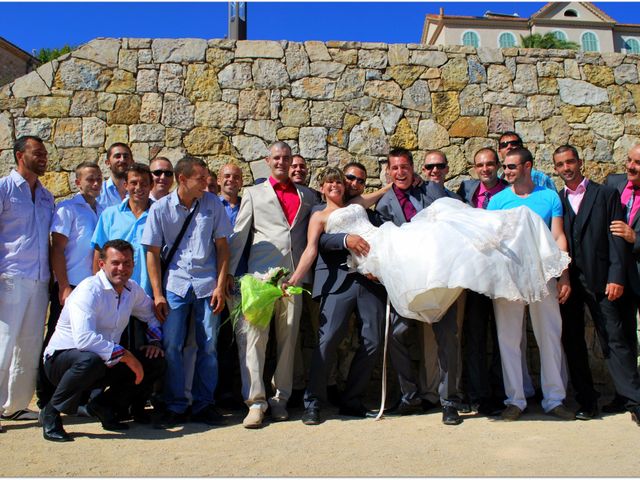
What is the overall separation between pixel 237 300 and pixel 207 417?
2.46 ft

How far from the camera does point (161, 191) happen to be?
170 inches

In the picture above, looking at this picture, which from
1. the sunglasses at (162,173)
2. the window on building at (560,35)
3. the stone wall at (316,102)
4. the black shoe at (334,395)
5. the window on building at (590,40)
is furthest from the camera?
the window on building at (590,40)

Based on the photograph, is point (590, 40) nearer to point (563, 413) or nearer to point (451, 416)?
point (563, 413)

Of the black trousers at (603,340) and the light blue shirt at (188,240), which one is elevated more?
the light blue shirt at (188,240)

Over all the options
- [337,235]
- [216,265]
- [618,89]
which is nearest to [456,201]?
[337,235]

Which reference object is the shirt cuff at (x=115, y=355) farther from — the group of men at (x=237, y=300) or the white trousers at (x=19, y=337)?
the white trousers at (x=19, y=337)

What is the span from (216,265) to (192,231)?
273 mm

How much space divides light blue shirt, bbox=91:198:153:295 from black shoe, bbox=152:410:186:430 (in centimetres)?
84

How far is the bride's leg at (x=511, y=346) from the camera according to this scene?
12.0 ft

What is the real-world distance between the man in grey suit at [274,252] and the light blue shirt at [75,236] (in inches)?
38.2

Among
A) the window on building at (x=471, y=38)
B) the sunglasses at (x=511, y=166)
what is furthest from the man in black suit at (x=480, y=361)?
the window on building at (x=471, y=38)

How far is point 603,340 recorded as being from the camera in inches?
149

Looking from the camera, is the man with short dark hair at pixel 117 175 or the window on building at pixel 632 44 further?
the window on building at pixel 632 44

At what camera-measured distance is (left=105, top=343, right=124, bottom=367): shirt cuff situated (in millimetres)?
3318
